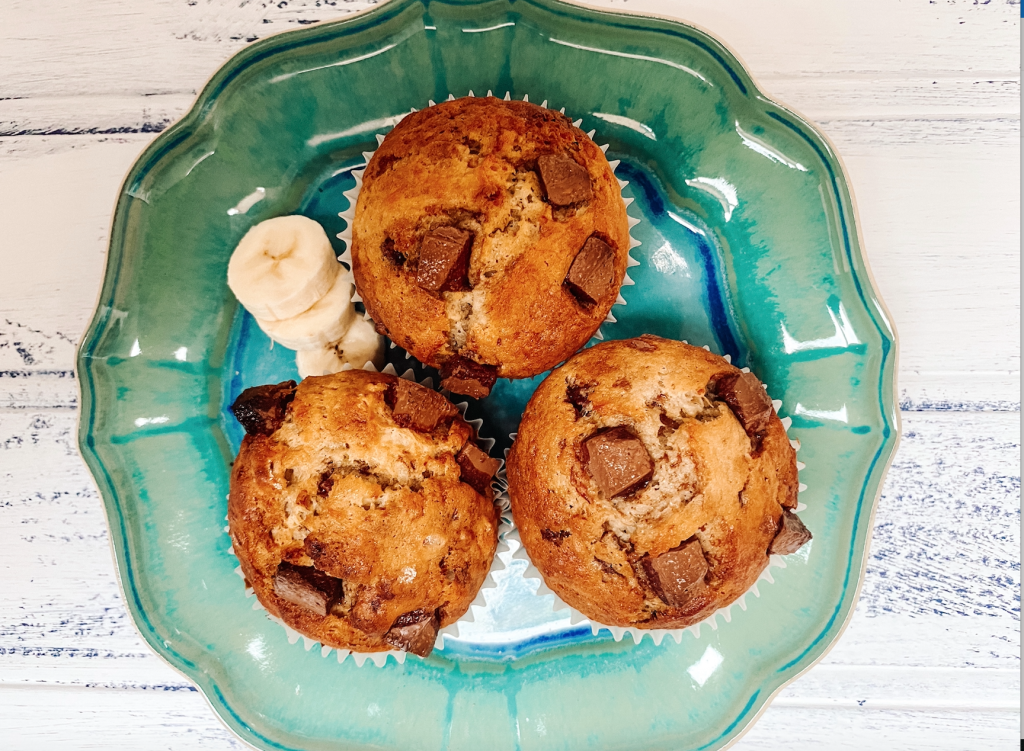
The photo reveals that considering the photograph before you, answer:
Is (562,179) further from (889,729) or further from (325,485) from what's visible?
(889,729)

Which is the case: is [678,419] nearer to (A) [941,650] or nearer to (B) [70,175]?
(A) [941,650]

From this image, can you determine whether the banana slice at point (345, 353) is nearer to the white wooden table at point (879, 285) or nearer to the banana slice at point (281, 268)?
the banana slice at point (281, 268)

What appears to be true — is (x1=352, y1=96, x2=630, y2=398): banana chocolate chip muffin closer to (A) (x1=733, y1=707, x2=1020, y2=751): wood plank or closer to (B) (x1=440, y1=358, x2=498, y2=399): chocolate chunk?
(B) (x1=440, y1=358, x2=498, y2=399): chocolate chunk

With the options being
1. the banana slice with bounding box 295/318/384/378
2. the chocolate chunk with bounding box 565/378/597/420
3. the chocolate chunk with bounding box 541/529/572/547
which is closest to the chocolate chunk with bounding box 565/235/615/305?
the chocolate chunk with bounding box 565/378/597/420

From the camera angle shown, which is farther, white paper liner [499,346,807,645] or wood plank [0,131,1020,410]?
wood plank [0,131,1020,410]

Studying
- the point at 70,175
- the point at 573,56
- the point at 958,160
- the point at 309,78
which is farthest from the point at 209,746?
the point at 958,160

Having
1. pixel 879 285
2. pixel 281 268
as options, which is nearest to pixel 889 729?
pixel 879 285
